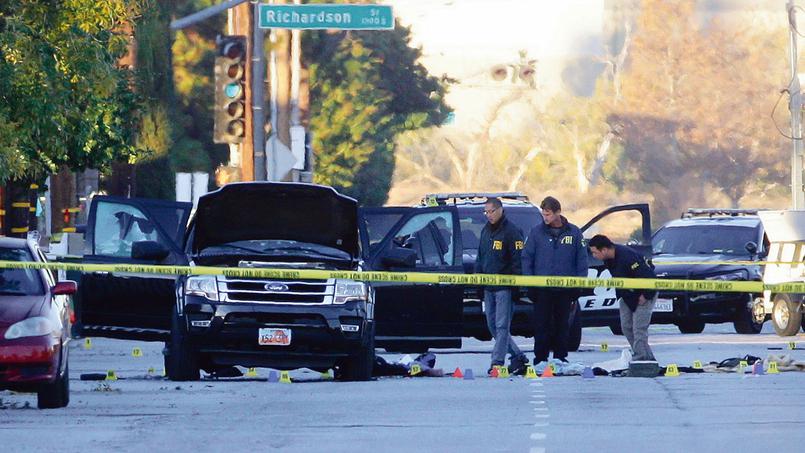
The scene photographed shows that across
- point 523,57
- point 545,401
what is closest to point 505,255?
point 545,401

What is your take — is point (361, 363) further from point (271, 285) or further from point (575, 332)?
point (575, 332)

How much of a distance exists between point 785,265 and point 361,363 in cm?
1175

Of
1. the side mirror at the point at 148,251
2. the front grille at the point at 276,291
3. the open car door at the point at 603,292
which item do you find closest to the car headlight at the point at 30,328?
the front grille at the point at 276,291

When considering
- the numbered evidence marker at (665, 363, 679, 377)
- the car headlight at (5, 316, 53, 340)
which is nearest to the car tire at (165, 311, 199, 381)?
the car headlight at (5, 316, 53, 340)

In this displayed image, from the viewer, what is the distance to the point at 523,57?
122m

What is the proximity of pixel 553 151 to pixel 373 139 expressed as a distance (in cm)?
5197

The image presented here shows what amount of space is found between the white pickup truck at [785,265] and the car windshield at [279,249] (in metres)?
10.7

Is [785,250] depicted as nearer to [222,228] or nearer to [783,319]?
[783,319]

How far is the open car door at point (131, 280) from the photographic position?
19672 millimetres

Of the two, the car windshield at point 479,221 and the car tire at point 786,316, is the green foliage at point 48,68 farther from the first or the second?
the car tire at point 786,316

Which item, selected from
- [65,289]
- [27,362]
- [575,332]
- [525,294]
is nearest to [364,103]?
[575,332]

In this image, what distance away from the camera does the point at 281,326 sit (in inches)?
730

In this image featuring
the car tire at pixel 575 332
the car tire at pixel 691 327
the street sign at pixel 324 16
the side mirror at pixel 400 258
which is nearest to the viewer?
the side mirror at pixel 400 258

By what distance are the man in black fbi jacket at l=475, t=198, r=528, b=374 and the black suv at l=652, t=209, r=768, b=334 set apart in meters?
7.85
